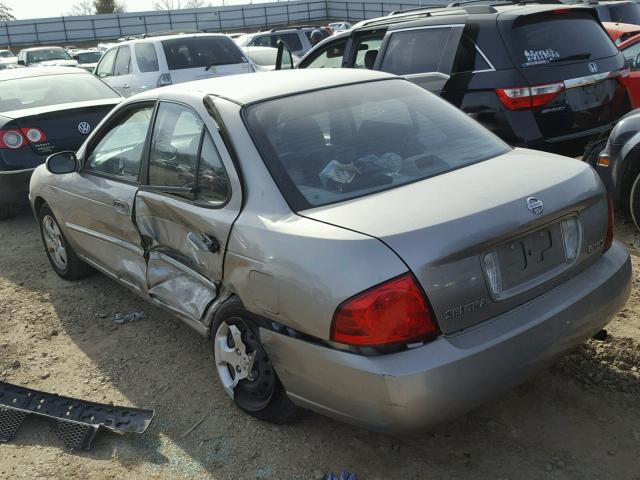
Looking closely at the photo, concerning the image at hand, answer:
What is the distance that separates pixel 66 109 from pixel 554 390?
17.8ft

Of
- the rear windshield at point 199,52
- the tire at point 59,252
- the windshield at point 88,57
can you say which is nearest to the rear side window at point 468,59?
the tire at point 59,252

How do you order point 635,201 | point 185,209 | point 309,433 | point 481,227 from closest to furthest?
1. point 481,227
2. point 309,433
3. point 185,209
4. point 635,201

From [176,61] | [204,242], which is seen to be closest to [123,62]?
[176,61]

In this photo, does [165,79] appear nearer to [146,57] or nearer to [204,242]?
[146,57]

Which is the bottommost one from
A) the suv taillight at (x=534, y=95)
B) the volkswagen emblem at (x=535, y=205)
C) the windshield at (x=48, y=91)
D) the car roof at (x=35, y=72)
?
A: the suv taillight at (x=534, y=95)

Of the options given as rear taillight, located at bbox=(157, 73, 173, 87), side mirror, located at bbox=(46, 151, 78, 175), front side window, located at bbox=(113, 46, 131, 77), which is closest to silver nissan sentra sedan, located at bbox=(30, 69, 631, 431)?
side mirror, located at bbox=(46, 151, 78, 175)

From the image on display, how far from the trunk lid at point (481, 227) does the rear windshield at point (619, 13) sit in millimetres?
11726

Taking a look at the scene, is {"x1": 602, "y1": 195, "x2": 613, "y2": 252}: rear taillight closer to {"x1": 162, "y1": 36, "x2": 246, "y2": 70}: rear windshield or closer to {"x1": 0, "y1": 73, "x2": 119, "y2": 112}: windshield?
{"x1": 0, "y1": 73, "x2": 119, "y2": 112}: windshield

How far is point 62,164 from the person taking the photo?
14.3ft

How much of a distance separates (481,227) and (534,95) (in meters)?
3.33

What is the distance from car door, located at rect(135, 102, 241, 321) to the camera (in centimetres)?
304

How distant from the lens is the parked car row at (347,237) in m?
2.39

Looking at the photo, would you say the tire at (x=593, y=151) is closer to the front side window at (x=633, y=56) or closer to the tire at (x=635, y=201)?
the tire at (x=635, y=201)

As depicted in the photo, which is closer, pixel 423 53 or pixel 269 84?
pixel 269 84
